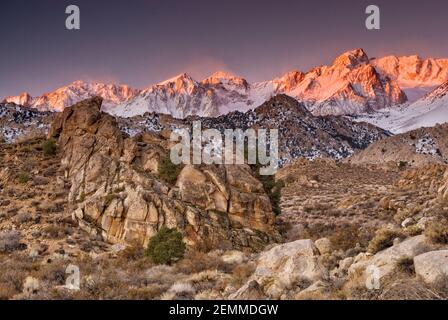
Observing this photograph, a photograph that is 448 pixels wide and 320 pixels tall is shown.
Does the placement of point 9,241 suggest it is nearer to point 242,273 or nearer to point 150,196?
point 150,196

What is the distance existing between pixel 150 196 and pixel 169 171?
8.47ft

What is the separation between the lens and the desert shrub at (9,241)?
1777 centimetres

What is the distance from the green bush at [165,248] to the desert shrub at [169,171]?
581 cm

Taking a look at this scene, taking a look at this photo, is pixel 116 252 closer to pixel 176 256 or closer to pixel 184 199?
pixel 176 256

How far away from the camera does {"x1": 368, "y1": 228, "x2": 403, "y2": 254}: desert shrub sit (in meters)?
12.9

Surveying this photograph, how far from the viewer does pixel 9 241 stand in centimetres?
1819

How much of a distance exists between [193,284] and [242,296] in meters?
2.65

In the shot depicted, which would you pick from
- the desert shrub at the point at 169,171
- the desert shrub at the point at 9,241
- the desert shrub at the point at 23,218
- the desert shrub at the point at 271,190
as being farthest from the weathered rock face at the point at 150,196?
the desert shrub at the point at 9,241

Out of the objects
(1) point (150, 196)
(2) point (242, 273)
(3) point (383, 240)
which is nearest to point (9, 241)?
(1) point (150, 196)

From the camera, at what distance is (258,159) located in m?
27.8

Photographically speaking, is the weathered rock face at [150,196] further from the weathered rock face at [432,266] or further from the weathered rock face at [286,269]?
the weathered rock face at [432,266]

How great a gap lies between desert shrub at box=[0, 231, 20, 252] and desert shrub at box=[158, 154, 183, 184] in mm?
7639
